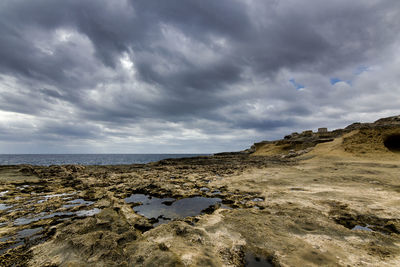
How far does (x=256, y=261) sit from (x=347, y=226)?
12.4 feet

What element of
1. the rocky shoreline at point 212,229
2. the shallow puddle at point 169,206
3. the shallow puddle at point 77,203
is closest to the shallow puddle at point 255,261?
the rocky shoreline at point 212,229

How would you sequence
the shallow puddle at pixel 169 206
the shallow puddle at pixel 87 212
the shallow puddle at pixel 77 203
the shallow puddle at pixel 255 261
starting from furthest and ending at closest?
the shallow puddle at pixel 77 203, the shallow puddle at pixel 169 206, the shallow puddle at pixel 87 212, the shallow puddle at pixel 255 261

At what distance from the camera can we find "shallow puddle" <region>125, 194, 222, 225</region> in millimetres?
6926

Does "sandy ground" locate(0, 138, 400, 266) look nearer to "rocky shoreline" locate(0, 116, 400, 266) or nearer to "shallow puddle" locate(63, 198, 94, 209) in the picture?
"rocky shoreline" locate(0, 116, 400, 266)

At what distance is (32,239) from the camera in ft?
16.0

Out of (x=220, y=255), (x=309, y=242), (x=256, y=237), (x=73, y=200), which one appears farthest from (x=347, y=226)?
(x=73, y=200)

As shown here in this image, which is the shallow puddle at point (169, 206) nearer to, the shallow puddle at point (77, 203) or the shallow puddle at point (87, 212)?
the shallow puddle at point (87, 212)

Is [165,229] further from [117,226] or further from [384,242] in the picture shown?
[384,242]

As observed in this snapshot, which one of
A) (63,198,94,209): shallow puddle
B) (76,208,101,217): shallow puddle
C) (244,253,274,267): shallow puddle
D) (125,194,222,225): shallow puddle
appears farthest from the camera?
(63,198,94,209): shallow puddle

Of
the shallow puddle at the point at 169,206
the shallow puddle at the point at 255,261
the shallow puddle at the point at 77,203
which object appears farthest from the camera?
the shallow puddle at the point at 77,203

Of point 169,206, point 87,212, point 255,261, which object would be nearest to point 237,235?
point 255,261

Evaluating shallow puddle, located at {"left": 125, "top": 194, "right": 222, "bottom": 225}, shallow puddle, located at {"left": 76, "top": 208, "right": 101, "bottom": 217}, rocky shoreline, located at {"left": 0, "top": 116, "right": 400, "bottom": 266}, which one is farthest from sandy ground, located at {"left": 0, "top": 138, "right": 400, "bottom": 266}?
shallow puddle, located at {"left": 125, "top": 194, "right": 222, "bottom": 225}

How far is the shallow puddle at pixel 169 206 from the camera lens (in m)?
6.93

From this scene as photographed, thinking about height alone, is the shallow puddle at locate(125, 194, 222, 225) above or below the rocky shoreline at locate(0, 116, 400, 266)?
below
